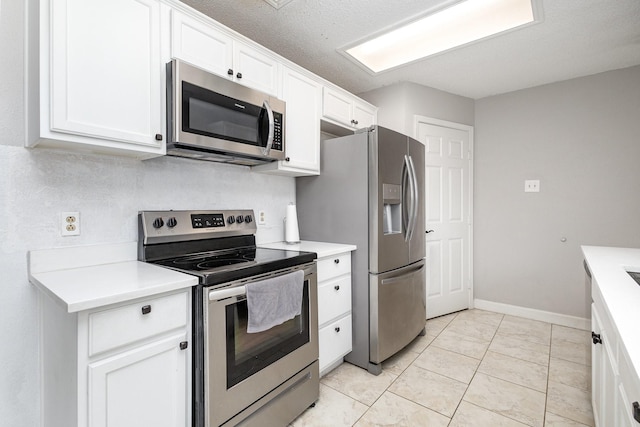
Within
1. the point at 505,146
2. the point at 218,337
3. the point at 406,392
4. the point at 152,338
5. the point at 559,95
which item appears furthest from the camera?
the point at 505,146

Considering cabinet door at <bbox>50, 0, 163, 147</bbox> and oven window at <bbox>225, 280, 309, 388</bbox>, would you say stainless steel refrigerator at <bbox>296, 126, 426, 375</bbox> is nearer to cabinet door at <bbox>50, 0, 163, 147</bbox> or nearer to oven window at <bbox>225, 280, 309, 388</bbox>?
oven window at <bbox>225, 280, 309, 388</bbox>

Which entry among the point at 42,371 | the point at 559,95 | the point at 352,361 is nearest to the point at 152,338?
the point at 42,371

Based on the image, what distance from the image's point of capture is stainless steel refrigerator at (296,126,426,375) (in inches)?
85.8

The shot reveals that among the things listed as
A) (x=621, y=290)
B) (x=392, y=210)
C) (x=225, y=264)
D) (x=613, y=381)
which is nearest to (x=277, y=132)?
(x=225, y=264)

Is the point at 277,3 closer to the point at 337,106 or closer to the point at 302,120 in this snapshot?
the point at 302,120

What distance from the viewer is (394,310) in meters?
2.30

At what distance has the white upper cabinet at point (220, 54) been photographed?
1.56 meters

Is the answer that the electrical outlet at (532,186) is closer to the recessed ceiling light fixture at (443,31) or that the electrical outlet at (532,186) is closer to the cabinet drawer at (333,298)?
the recessed ceiling light fixture at (443,31)

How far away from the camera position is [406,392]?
77.3 inches

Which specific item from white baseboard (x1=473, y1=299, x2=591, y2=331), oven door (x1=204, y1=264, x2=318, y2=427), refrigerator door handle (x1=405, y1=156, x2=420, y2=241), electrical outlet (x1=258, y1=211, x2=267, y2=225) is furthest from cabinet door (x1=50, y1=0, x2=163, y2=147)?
white baseboard (x1=473, y1=299, x2=591, y2=331)

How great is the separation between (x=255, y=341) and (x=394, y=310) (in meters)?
1.19

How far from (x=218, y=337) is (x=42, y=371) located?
0.86 meters

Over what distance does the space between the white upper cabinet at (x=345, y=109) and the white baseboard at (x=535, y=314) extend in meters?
2.50

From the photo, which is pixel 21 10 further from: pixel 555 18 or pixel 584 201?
pixel 584 201
